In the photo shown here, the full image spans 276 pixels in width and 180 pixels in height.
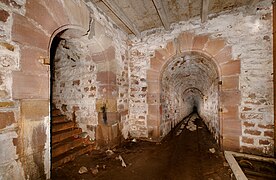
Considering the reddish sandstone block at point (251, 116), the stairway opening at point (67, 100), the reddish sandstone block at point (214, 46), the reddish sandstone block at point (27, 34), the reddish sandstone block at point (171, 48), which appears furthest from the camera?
the reddish sandstone block at point (171, 48)

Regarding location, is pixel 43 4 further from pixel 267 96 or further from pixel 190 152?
pixel 267 96

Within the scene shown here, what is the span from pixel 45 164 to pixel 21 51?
131 centimetres

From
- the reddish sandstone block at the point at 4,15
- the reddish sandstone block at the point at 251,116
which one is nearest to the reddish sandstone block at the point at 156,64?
→ the reddish sandstone block at the point at 251,116

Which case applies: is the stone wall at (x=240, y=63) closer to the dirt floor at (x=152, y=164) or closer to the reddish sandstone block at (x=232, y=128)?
the reddish sandstone block at (x=232, y=128)

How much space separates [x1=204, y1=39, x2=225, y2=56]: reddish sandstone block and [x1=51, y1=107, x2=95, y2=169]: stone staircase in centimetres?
313

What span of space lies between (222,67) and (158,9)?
5.53ft

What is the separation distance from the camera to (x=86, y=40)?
274 centimetres

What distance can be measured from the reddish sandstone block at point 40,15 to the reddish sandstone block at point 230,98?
3.11 meters

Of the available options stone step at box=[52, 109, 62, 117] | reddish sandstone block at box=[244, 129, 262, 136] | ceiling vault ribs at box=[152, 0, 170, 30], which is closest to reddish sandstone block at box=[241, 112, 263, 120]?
reddish sandstone block at box=[244, 129, 262, 136]

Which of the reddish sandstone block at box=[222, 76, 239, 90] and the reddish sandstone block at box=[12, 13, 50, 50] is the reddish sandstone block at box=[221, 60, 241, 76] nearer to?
the reddish sandstone block at box=[222, 76, 239, 90]

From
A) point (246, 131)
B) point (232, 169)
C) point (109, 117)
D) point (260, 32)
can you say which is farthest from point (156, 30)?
point (232, 169)

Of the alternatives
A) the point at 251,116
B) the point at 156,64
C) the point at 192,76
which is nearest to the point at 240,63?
the point at 251,116

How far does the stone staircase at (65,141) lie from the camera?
2511 mm

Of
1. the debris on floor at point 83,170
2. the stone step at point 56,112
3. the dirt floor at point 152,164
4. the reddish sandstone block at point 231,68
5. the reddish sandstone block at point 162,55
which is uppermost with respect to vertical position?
the reddish sandstone block at point 162,55
